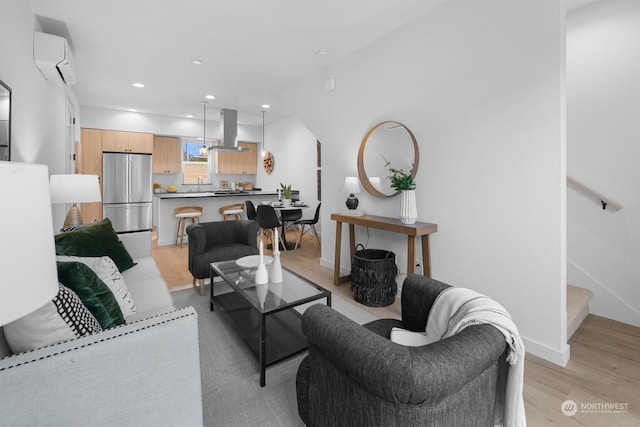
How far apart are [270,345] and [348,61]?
3234 mm

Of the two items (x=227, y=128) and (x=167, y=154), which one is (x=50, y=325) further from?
(x=167, y=154)

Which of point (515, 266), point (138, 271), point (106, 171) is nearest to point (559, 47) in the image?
point (515, 266)

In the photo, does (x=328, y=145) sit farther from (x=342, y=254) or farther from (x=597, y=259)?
(x=597, y=259)

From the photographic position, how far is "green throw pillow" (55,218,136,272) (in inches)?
80.1

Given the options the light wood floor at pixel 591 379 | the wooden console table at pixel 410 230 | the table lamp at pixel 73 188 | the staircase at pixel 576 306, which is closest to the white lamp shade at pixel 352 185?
the wooden console table at pixel 410 230

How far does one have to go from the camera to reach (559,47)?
195 centimetres

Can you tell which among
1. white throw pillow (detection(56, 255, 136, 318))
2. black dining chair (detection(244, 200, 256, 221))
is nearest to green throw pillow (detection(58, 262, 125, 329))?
white throw pillow (detection(56, 255, 136, 318))

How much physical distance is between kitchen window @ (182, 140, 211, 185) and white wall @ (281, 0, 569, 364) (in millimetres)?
5916

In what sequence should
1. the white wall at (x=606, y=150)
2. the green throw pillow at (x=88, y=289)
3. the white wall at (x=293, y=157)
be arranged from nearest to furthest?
the green throw pillow at (x=88, y=289) → the white wall at (x=606, y=150) → the white wall at (x=293, y=157)

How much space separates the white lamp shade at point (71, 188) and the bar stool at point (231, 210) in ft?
10.6

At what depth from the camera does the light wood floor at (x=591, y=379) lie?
63.0 inches

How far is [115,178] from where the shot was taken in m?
6.22

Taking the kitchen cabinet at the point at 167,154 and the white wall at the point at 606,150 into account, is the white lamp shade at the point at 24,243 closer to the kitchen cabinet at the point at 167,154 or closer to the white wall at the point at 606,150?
the white wall at the point at 606,150

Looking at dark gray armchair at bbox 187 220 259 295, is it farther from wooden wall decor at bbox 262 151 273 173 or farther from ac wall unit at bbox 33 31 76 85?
wooden wall decor at bbox 262 151 273 173
